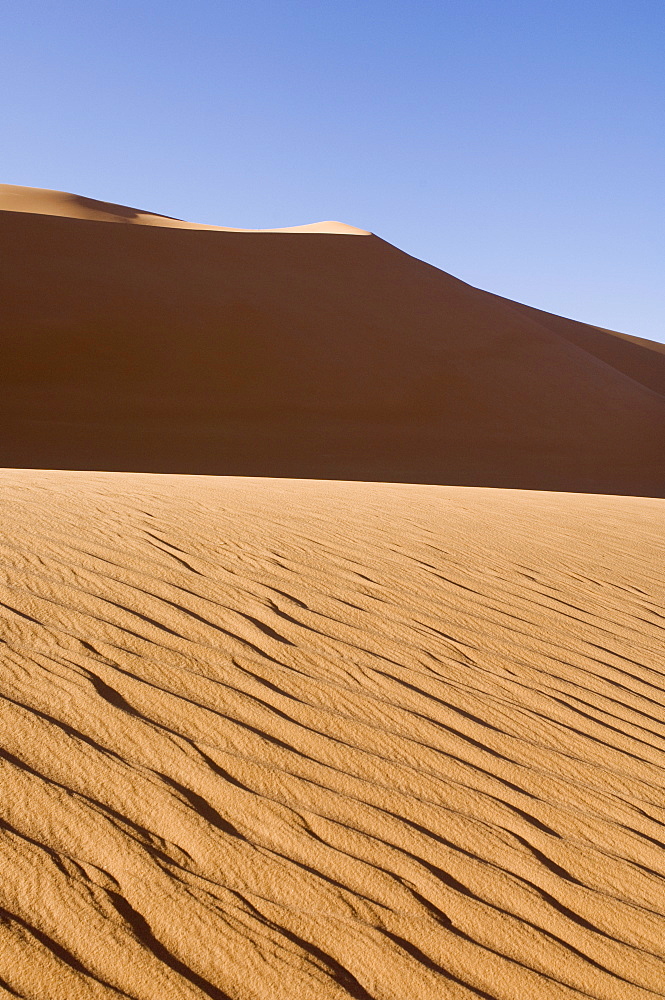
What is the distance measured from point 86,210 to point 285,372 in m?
13.8

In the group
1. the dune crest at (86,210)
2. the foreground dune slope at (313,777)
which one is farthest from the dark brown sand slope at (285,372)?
the foreground dune slope at (313,777)

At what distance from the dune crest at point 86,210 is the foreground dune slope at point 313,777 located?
24.3m

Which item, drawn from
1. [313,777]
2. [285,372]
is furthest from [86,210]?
[313,777]

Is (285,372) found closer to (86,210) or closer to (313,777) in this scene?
(86,210)

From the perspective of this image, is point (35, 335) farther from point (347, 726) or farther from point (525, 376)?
point (347, 726)

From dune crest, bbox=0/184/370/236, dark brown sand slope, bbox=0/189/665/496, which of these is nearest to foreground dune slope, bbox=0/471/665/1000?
→ dark brown sand slope, bbox=0/189/665/496

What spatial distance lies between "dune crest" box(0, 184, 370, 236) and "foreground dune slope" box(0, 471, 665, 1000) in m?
24.3

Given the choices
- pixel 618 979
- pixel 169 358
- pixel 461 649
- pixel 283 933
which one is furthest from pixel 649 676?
pixel 169 358

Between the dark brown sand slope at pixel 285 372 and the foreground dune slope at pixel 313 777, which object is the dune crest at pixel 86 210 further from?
the foreground dune slope at pixel 313 777

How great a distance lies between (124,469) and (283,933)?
40.2 feet

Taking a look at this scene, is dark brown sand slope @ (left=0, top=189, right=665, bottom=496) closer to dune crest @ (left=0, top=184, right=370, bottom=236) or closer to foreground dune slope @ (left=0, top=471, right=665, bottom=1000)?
dune crest @ (left=0, top=184, right=370, bottom=236)

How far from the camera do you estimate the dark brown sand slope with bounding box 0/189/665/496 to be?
17.0 meters

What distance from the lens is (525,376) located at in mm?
23906

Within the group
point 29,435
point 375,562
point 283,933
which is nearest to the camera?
point 283,933
